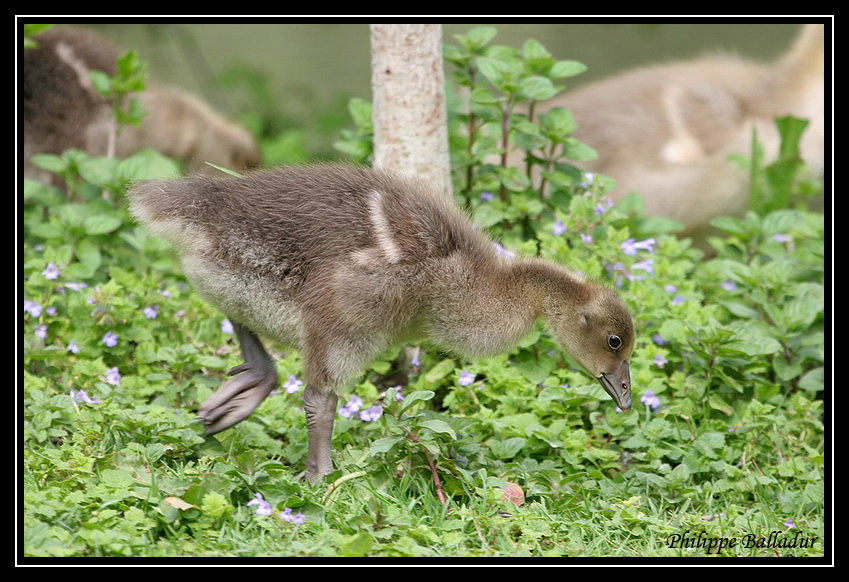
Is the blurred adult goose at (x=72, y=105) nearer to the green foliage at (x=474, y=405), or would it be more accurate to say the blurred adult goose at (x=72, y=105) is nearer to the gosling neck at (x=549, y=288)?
the green foliage at (x=474, y=405)

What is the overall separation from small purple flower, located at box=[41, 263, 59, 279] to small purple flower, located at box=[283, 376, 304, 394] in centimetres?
98

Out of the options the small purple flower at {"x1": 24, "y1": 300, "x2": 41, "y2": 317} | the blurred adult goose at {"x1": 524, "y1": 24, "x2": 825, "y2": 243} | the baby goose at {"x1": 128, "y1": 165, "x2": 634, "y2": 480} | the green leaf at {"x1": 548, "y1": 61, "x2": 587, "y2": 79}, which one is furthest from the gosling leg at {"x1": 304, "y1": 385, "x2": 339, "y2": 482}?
the blurred adult goose at {"x1": 524, "y1": 24, "x2": 825, "y2": 243}

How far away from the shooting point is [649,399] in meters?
3.54

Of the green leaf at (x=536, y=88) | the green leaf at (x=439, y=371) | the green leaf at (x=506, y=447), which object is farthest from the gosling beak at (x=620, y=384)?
the green leaf at (x=536, y=88)

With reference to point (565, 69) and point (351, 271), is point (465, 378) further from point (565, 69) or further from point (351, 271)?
point (565, 69)

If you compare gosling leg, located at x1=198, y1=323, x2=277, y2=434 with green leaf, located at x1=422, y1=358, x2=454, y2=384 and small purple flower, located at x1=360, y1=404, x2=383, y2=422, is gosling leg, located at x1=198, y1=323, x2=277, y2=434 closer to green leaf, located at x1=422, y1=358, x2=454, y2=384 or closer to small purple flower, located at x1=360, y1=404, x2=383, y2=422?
small purple flower, located at x1=360, y1=404, x2=383, y2=422

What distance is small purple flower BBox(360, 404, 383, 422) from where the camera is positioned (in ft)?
10.7

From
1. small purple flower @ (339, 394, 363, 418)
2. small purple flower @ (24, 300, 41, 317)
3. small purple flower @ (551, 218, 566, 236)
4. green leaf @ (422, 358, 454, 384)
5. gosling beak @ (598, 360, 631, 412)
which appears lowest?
small purple flower @ (339, 394, 363, 418)

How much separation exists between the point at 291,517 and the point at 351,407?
31.6 inches

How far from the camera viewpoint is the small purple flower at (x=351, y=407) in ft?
11.1

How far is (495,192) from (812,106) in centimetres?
220

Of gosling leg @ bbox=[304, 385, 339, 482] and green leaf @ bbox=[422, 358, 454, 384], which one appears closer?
gosling leg @ bbox=[304, 385, 339, 482]
